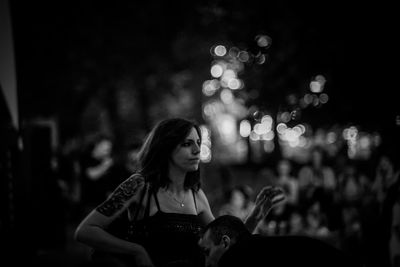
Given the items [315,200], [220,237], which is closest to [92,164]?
[315,200]

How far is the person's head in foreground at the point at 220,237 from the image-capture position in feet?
11.8

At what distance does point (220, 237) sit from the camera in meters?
3.61

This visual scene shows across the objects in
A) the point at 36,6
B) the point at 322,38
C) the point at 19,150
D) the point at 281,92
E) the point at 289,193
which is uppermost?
the point at 36,6

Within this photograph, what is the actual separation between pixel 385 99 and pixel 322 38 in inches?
54.6

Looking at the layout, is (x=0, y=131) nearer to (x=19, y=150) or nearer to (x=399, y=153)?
(x=19, y=150)

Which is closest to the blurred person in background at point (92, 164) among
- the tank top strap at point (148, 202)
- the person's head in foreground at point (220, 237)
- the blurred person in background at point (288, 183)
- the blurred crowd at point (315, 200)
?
the blurred crowd at point (315, 200)

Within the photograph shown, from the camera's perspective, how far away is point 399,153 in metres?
7.86

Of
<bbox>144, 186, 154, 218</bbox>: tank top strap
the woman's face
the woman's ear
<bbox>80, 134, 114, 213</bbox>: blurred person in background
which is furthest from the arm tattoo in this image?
<bbox>80, 134, 114, 213</bbox>: blurred person in background

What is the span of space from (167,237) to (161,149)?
66 centimetres

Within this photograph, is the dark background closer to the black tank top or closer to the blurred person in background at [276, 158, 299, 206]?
the blurred person in background at [276, 158, 299, 206]

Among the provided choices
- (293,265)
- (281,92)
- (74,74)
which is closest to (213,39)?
(74,74)

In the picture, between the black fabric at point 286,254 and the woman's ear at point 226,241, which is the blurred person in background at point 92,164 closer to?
the woman's ear at point 226,241

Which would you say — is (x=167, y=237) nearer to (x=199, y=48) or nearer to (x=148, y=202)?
(x=148, y=202)

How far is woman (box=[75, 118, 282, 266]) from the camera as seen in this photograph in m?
3.56
